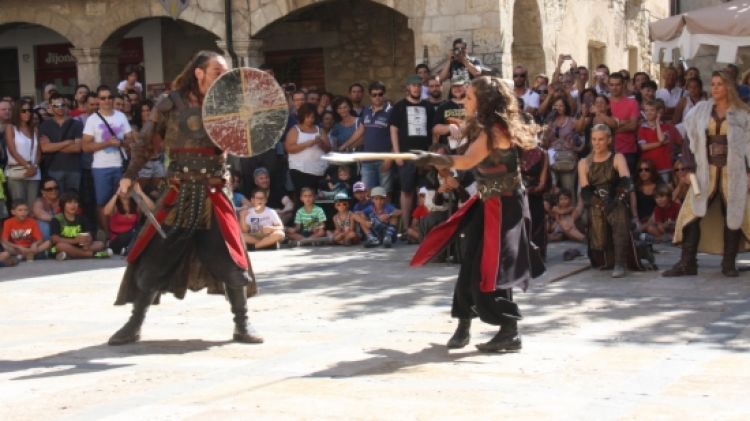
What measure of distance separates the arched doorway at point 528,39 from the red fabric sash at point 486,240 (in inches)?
470

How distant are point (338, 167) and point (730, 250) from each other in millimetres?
5221

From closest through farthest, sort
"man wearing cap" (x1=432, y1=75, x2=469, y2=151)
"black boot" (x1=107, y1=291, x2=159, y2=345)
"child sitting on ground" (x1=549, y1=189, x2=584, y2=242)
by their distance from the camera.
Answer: "black boot" (x1=107, y1=291, x2=159, y2=345)
"man wearing cap" (x1=432, y1=75, x2=469, y2=151)
"child sitting on ground" (x1=549, y1=189, x2=584, y2=242)

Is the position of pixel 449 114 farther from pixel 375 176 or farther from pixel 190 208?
pixel 190 208

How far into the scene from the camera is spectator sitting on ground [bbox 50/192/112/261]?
1323cm

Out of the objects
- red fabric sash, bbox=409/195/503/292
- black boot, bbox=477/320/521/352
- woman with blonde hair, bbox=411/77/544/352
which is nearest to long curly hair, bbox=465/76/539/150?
woman with blonde hair, bbox=411/77/544/352

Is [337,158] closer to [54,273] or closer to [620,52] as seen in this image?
[54,273]

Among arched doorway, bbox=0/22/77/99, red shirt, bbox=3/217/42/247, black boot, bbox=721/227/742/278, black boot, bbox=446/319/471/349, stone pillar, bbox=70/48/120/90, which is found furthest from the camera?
arched doorway, bbox=0/22/77/99

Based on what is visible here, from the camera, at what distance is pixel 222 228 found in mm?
7438

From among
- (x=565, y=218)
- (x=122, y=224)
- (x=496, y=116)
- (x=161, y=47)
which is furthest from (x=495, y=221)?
(x=161, y=47)

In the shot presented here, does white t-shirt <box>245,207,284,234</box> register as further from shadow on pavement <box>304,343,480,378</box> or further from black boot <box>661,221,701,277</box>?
shadow on pavement <box>304,343,480,378</box>

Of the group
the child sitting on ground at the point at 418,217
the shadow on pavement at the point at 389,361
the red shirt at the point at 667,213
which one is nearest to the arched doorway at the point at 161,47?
the child sitting on ground at the point at 418,217

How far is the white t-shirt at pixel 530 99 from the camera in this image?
557 inches

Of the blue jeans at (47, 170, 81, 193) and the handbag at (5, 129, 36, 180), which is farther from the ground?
the handbag at (5, 129, 36, 180)

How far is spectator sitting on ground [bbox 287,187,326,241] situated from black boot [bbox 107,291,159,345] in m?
6.08
